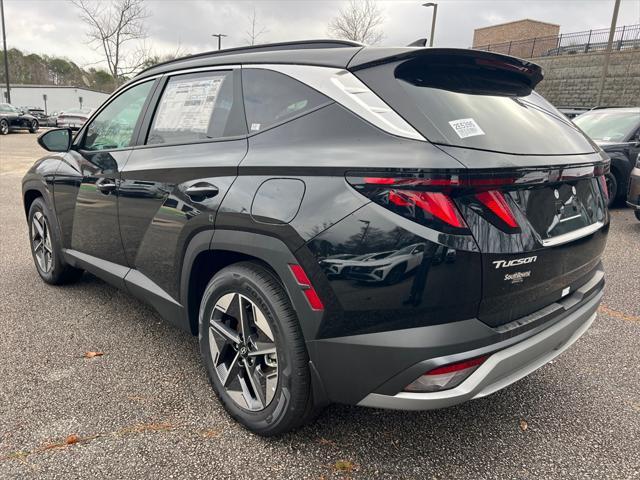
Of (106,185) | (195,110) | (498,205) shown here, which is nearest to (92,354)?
(106,185)

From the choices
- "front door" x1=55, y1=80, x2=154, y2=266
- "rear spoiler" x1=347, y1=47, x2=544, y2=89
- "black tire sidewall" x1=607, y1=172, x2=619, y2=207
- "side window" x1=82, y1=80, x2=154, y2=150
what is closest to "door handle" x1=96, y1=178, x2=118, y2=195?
"front door" x1=55, y1=80, x2=154, y2=266

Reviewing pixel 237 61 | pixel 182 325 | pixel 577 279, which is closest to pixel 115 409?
pixel 182 325

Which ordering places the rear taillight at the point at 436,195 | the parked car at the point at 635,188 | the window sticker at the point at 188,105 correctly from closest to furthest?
the rear taillight at the point at 436,195 → the window sticker at the point at 188,105 → the parked car at the point at 635,188

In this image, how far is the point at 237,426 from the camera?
2.31m

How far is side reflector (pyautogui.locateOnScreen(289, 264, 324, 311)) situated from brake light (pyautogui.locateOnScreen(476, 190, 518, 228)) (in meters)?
0.69

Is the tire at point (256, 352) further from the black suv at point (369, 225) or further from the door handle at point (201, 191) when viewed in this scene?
the door handle at point (201, 191)

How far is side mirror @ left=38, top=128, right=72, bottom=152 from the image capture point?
3654 millimetres

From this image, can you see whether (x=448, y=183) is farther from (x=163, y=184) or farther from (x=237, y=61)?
(x=163, y=184)

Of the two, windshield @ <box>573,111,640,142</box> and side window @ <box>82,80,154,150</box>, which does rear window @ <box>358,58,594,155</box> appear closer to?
side window @ <box>82,80,154,150</box>

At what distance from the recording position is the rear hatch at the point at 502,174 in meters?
1.67

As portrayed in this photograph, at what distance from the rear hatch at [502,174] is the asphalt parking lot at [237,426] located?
734 mm

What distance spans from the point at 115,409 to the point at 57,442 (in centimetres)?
30

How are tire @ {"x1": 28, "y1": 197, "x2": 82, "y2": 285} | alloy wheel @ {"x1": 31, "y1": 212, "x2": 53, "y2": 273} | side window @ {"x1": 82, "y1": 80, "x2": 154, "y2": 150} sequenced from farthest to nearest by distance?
alloy wheel @ {"x1": 31, "y1": 212, "x2": 53, "y2": 273}
tire @ {"x1": 28, "y1": 197, "x2": 82, "y2": 285}
side window @ {"x1": 82, "y1": 80, "x2": 154, "y2": 150}

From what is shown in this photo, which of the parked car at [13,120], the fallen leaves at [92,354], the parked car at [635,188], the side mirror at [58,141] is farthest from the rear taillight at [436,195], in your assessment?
the parked car at [13,120]
